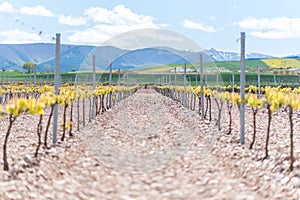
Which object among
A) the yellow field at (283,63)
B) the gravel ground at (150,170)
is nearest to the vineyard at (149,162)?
the gravel ground at (150,170)

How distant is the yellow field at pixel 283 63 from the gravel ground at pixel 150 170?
60.6m

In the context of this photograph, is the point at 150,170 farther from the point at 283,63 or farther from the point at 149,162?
the point at 283,63

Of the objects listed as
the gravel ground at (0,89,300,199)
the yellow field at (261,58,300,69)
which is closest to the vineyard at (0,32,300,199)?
the gravel ground at (0,89,300,199)

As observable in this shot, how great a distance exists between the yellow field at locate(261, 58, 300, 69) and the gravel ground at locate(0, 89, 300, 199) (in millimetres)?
60636

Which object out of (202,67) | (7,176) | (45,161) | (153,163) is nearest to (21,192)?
(7,176)

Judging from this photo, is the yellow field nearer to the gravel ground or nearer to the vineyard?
the vineyard

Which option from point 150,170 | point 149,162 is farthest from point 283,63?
point 150,170

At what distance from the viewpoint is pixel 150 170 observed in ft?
19.6

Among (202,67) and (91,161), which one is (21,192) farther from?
(202,67)

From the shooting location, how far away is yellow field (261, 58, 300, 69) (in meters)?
66.8

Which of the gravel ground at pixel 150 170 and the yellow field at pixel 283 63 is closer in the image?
the gravel ground at pixel 150 170

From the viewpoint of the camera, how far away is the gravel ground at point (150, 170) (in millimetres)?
4801

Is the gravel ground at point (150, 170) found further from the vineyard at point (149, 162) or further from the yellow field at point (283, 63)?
the yellow field at point (283, 63)

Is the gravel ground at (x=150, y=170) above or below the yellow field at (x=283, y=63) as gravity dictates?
below
